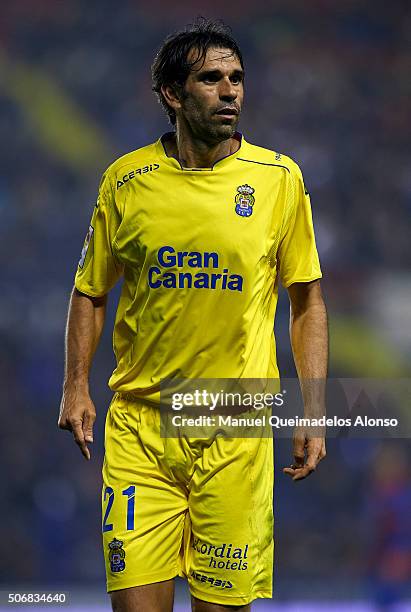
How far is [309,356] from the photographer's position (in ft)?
11.1

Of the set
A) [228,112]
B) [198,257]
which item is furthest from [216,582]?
[228,112]

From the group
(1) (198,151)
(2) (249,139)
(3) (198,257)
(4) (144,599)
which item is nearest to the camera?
(4) (144,599)

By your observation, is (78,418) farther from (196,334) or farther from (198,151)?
(198,151)

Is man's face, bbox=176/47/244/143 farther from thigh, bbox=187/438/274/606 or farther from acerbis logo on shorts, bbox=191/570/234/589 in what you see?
acerbis logo on shorts, bbox=191/570/234/589

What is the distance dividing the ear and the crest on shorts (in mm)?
1286

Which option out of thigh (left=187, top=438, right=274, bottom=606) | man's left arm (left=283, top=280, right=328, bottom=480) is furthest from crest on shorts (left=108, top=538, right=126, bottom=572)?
man's left arm (left=283, top=280, right=328, bottom=480)

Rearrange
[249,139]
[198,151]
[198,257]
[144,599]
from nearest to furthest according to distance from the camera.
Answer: [144,599], [198,257], [198,151], [249,139]

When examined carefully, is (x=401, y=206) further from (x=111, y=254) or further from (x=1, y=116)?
(x=111, y=254)

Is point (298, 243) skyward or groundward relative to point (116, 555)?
skyward

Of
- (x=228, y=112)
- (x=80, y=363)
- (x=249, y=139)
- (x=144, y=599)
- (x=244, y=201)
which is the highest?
(x=249, y=139)

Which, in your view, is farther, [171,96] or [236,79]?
[171,96]

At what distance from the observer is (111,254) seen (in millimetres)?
3430

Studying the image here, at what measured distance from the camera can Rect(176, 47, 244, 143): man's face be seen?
327 cm

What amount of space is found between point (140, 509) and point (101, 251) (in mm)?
777
